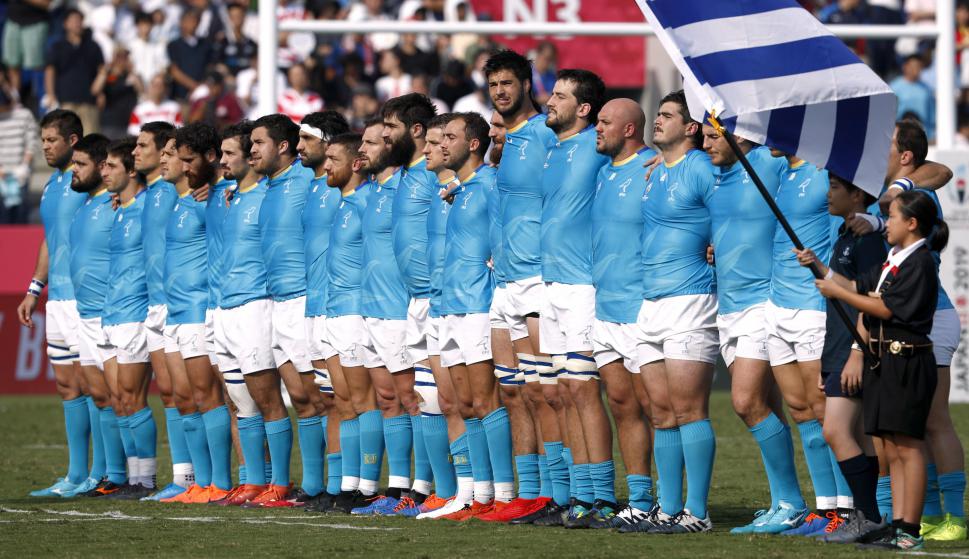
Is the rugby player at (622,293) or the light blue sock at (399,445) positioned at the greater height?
the rugby player at (622,293)

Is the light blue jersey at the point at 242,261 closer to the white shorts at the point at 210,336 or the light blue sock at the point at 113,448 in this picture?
the white shorts at the point at 210,336

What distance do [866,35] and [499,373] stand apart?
25.6 ft

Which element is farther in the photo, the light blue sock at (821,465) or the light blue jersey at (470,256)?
the light blue jersey at (470,256)

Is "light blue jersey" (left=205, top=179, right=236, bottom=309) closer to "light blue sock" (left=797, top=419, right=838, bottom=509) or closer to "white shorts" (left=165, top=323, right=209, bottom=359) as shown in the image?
"white shorts" (left=165, top=323, right=209, bottom=359)

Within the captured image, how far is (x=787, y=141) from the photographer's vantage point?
28.4ft

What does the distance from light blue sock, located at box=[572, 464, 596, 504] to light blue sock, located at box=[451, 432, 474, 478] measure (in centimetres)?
104

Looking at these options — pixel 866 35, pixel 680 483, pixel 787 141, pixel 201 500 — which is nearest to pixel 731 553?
pixel 680 483

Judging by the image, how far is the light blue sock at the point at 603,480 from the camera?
31.9 feet

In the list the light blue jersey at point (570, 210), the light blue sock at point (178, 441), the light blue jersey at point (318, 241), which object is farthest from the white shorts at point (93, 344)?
the light blue jersey at point (570, 210)

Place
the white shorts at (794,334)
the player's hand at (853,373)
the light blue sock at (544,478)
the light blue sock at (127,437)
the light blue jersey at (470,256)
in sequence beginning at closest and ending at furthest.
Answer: the player's hand at (853,373) → the white shorts at (794,334) → the light blue sock at (544,478) → the light blue jersey at (470,256) → the light blue sock at (127,437)

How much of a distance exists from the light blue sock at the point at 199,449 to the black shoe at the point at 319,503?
1.01 m

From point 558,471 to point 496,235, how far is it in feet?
Answer: 4.70

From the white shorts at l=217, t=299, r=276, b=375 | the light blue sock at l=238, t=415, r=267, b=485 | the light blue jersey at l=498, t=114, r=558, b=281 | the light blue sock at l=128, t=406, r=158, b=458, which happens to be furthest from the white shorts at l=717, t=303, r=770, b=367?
the light blue sock at l=128, t=406, r=158, b=458

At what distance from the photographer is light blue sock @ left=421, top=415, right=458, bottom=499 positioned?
1091cm
